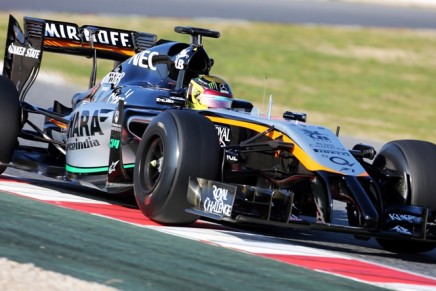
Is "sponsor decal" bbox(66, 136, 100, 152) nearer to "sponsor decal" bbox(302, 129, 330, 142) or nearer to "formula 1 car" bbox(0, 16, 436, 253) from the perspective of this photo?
"formula 1 car" bbox(0, 16, 436, 253)

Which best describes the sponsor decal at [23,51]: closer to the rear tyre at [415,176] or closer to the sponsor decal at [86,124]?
the sponsor decal at [86,124]

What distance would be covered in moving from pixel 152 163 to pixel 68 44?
340 centimetres

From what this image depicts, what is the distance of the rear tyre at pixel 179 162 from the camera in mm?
7449

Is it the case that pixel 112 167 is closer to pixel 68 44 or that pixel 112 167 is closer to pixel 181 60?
pixel 181 60

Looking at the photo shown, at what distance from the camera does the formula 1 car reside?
743cm

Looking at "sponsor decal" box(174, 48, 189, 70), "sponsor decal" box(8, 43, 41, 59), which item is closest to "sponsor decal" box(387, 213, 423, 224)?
"sponsor decal" box(174, 48, 189, 70)

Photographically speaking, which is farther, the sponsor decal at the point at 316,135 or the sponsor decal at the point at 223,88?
the sponsor decal at the point at 223,88

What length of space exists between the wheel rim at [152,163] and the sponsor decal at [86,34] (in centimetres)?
321

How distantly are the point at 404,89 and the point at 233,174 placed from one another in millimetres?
16295

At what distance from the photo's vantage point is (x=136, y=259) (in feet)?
19.6

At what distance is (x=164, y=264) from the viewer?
5930 millimetres

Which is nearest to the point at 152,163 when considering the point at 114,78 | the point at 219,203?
the point at 219,203

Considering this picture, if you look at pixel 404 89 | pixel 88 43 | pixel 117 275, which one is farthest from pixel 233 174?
pixel 404 89

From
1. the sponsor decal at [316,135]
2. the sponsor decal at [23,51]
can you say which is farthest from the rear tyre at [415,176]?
the sponsor decal at [23,51]
